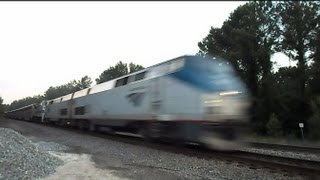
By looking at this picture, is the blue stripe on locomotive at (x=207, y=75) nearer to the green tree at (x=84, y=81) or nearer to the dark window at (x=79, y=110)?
the dark window at (x=79, y=110)

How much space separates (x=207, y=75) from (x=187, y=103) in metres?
1.25

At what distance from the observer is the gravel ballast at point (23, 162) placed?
384 inches

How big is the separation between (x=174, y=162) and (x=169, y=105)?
3861 mm

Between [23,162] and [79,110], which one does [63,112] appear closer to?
[79,110]

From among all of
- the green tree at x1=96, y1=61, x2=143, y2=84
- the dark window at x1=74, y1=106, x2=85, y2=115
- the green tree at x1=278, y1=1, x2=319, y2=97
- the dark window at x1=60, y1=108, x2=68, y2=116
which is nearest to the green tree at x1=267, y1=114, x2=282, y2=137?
the green tree at x1=278, y1=1, x2=319, y2=97

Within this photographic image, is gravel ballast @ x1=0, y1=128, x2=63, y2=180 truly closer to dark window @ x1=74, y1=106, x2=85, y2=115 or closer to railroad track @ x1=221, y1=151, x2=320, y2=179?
railroad track @ x1=221, y1=151, x2=320, y2=179

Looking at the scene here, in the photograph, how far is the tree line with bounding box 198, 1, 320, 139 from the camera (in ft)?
143

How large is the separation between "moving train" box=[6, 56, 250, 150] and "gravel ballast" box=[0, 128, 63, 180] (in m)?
4.89

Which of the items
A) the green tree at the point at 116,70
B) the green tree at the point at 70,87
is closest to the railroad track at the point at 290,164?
the green tree at the point at 116,70

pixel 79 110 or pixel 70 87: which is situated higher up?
pixel 70 87

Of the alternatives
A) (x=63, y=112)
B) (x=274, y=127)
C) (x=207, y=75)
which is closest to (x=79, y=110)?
(x=63, y=112)

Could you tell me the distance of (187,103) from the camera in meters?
14.9

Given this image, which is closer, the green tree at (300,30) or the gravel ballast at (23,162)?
the gravel ballast at (23,162)

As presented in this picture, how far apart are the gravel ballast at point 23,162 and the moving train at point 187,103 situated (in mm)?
4886
